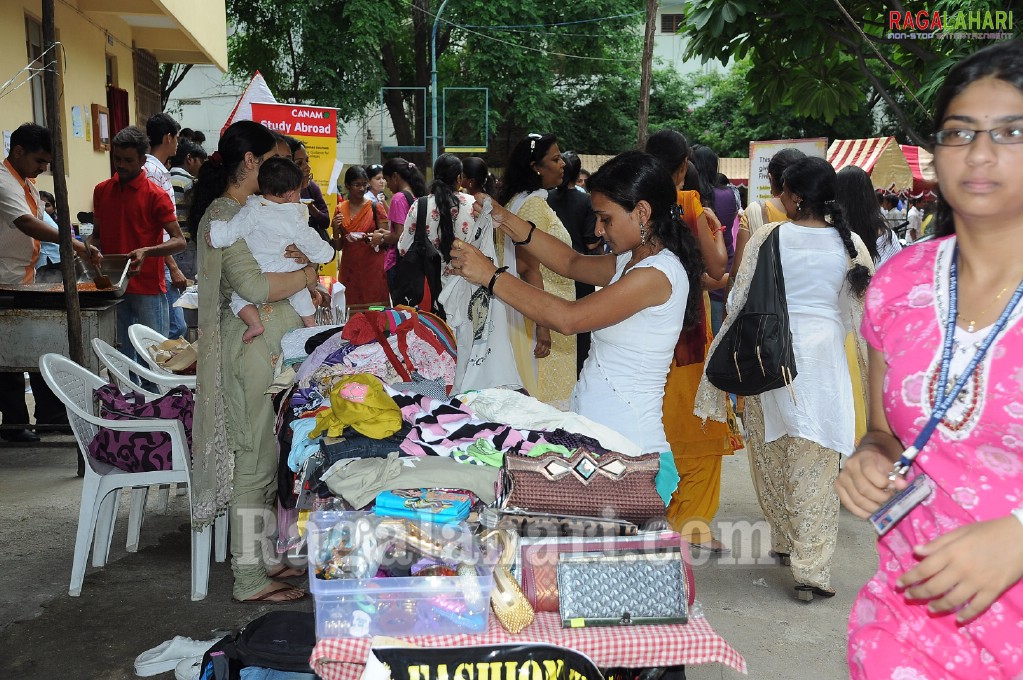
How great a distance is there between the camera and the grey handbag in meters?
2.21

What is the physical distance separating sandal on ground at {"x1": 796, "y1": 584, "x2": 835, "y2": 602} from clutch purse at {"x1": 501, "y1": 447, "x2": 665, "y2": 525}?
91.7 inches

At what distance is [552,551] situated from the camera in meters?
2.34

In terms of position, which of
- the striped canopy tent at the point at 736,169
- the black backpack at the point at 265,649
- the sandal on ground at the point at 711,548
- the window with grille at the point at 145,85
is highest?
the window with grille at the point at 145,85

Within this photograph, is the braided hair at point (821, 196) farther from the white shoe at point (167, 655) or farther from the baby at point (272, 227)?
the white shoe at point (167, 655)

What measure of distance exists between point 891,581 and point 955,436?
33cm

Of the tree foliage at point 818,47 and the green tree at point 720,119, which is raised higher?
the green tree at point 720,119

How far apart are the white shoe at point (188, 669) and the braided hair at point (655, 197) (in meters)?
2.23

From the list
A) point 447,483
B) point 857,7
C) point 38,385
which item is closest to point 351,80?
point 38,385

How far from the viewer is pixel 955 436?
63.5 inches

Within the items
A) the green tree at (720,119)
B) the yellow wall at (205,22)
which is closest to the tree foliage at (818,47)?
the yellow wall at (205,22)

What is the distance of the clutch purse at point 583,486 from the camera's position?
95.3 inches

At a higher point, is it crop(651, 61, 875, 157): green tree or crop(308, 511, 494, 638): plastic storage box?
crop(651, 61, 875, 157): green tree

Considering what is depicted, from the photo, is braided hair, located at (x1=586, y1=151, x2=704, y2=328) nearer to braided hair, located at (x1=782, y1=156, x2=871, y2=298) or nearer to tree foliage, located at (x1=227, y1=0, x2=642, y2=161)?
braided hair, located at (x1=782, y1=156, x2=871, y2=298)

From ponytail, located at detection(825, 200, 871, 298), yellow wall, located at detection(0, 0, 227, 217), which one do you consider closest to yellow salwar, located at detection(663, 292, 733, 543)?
ponytail, located at detection(825, 200, 871, 298)
